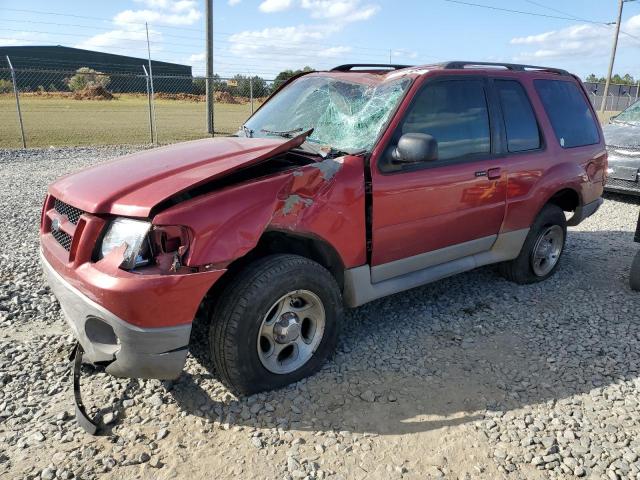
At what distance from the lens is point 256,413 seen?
9.69ft

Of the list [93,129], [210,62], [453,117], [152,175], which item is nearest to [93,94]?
[93,129]

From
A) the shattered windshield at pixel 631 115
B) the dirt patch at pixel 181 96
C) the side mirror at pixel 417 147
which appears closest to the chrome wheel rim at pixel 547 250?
the side mirror at pixel 417 147

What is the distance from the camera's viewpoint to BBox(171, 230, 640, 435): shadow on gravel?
2996 millimetres

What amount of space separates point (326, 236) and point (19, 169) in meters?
9.48

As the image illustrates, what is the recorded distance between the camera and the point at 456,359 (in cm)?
360

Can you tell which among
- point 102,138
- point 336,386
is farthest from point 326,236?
point 102,138

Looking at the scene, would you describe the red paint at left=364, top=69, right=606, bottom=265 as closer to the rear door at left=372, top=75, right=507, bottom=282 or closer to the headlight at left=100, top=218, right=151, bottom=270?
the rear door at left=372, top=75, right=507, bottom=282

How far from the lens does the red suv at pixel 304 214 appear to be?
2584mm

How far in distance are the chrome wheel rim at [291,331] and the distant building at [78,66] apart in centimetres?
3605

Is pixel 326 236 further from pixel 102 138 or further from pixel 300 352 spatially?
pixel 102 138

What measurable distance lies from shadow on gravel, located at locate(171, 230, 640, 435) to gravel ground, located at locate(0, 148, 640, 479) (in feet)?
0.04

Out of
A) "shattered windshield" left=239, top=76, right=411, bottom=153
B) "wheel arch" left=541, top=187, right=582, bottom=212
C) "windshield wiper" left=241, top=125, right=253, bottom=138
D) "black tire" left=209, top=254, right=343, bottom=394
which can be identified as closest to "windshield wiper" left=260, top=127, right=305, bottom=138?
"shattered windshield" left=239, top=76, right=411, bottom=153

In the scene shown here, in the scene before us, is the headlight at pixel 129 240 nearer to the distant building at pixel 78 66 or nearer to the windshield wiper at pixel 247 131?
the windshield wiper at pixel 247 131

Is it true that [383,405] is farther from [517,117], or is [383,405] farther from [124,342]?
[517,117]
